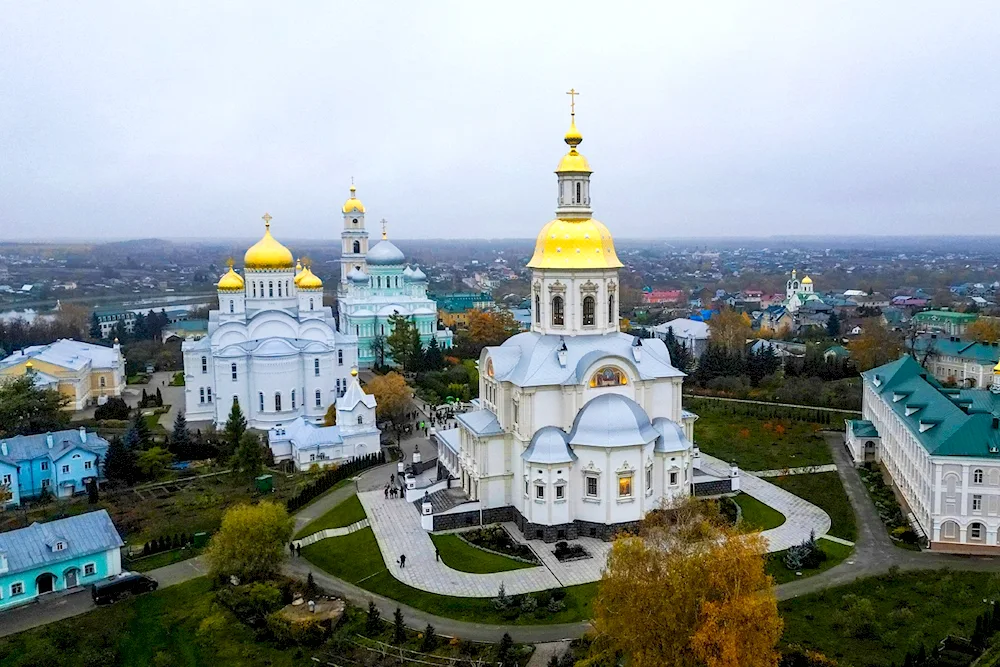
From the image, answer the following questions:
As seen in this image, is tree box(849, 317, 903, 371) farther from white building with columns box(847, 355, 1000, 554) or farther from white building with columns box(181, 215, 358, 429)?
white building with columns box(181, 215, 358, 429)

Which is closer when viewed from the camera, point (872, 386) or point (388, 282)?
point (872, 386)

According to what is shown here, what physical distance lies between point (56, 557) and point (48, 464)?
909 cm

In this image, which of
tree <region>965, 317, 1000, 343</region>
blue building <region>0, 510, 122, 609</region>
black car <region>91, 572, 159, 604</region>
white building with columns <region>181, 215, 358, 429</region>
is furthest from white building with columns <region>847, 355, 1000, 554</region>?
tree <region>965, 317, 1000, 343</region>

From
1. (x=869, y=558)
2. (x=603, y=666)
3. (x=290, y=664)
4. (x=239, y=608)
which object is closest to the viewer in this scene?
(x=603, y=666)

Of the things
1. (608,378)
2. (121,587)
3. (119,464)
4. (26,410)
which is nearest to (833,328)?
(608,378)

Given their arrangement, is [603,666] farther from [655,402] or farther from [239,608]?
[655,402]

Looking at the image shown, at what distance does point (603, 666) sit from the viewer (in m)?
16.6

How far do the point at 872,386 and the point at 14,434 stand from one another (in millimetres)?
36303

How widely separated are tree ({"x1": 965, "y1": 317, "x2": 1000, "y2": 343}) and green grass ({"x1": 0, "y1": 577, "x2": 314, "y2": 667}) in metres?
49.3

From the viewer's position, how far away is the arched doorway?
829 inches

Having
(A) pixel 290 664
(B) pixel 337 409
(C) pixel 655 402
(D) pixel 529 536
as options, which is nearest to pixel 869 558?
(C) pixel 655 402

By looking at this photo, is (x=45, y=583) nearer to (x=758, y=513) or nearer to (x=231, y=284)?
(x=758, y=513)

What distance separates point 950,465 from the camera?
23.0 meters

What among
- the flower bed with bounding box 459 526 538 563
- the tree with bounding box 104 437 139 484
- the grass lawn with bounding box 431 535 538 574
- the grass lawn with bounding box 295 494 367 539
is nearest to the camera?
the grass lawn with bounding box 431 535 538 574
